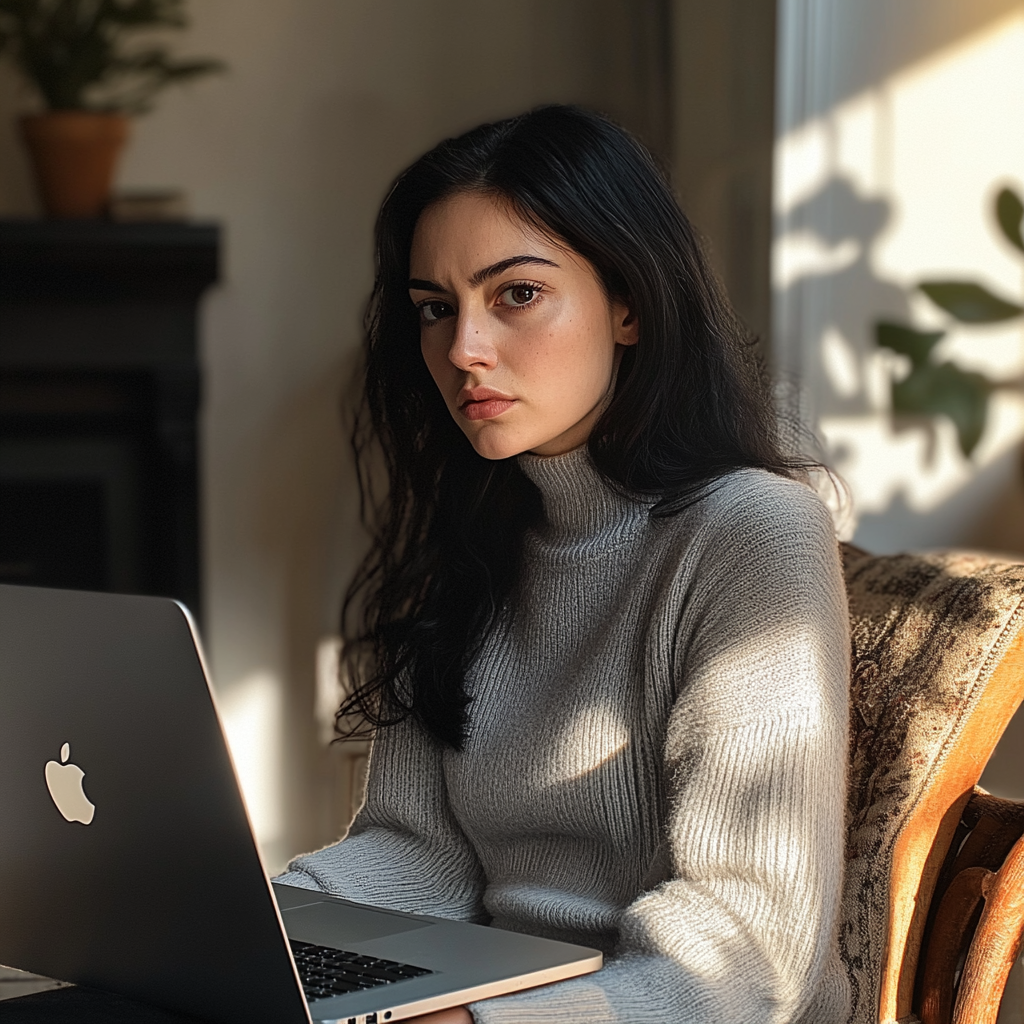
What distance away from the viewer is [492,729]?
128 cm

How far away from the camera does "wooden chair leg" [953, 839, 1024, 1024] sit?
120cm

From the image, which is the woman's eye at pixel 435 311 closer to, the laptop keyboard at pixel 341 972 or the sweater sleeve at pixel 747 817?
the sweater sleeve at pixel 747 817

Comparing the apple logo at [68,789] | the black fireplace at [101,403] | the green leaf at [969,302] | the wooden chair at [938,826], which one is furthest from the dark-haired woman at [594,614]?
the black fireplace at [101,403]

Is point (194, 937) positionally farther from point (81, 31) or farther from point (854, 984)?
point (81, 31)

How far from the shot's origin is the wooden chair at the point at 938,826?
1219 mm

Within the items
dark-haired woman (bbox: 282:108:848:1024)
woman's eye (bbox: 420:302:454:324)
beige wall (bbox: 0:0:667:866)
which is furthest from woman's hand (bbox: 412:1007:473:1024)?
beige wall (bbox: 0:0:667:866)

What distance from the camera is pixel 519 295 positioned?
47.7 inches

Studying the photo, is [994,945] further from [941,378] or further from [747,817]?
[941,378]

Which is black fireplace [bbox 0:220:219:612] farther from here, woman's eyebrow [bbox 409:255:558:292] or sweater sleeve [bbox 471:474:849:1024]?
sweater sleeve [bbox 471:474:849:1024]

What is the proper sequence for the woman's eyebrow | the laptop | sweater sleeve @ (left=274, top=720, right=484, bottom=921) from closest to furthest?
the laptop → the woman's eyebrow → sweater sleeve @ (left=274, top=720, right=484, bottom=921)

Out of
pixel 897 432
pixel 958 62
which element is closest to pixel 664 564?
pixel 897 432

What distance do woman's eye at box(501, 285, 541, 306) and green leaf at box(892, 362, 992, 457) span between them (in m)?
1.20

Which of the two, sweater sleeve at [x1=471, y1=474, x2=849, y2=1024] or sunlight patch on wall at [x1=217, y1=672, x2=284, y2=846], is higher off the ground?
sweater sleeve at [x1=471, y1=474, x2=849, y2=1024]

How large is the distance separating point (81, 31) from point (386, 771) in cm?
206
